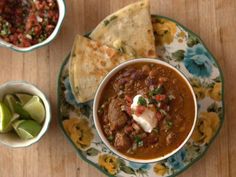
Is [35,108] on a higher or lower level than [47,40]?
lower

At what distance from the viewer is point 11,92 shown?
2.28 meters

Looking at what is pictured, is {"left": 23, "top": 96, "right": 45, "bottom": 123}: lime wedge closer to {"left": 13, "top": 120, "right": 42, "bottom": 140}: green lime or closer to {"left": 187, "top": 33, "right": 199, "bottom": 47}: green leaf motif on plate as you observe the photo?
{"left": 13, "top": 120, "right": 42, "bottom": 140}: green lime

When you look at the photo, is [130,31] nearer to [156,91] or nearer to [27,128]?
[156,91]

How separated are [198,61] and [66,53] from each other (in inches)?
24.7

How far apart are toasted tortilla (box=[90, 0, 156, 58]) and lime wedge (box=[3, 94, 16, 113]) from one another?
18.1 inches

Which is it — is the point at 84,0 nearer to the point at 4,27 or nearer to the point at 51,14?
the point at 51,14

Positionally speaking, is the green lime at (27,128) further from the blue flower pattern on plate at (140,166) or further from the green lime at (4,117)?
the blue flower pattern on plate at (140,166)

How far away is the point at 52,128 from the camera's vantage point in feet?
7.69

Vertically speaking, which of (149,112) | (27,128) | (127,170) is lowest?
(127,170)

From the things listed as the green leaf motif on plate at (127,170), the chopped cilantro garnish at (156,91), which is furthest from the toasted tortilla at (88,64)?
the green leaf motif on plate at (127,170)

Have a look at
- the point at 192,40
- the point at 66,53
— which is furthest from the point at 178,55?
the point at 66,53

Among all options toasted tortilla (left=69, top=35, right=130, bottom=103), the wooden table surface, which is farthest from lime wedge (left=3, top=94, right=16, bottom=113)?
toasted tortilla (left=69, top=35, right=130, bottom=103)

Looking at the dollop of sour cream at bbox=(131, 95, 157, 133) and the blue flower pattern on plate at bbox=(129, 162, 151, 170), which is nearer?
the dollop of sour cream at bbox=(131, 95, 157, 133)

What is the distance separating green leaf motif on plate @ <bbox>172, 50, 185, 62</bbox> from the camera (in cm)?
227
